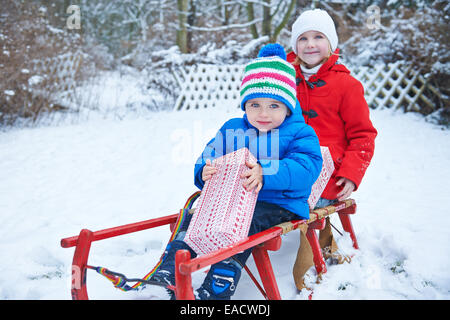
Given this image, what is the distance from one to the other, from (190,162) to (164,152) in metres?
0.57

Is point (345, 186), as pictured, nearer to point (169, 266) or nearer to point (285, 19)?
point (169, 266)

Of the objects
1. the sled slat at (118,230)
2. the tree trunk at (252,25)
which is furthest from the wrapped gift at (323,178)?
the tree trunk at (252,25)

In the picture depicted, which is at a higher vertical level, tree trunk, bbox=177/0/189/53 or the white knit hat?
tree trunk, bbox=177/0/189/53

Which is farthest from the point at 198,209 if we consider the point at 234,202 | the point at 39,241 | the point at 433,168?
the point at 433,168

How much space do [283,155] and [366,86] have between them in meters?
5.23

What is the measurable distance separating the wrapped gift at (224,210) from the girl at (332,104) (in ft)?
2.43

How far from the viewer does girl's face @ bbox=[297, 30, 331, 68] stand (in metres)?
2.21

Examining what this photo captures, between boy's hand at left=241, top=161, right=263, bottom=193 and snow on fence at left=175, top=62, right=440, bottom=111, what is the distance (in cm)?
504

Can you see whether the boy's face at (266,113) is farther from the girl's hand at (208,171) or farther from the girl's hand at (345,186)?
the girl's hand at (345,186)

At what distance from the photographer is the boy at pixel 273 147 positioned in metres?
1.61

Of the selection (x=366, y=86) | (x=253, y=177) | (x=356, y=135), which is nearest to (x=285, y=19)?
(x=366, y=86)

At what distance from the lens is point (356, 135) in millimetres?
2148

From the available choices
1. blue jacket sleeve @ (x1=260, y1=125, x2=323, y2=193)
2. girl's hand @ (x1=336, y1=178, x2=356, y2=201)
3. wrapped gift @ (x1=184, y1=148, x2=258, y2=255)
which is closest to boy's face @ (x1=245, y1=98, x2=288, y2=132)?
blue jacket sleeve @ (x1=260, y1=125, x2=323, y2=193)

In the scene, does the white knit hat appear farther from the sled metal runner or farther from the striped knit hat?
the sled metal runner
